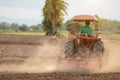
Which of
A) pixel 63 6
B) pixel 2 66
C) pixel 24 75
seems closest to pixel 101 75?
pixel 24 75

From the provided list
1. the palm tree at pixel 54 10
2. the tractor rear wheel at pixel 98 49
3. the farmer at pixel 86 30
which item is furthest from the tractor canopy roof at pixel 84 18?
the palm tree at pixel 54 10

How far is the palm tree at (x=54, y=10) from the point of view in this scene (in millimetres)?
67875

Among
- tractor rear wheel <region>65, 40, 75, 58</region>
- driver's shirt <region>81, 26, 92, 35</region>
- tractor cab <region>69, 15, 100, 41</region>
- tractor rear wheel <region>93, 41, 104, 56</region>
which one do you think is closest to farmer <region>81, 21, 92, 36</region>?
driver's shirt <region>81, 26, 92, 35</region>

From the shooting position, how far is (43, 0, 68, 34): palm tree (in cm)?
6788

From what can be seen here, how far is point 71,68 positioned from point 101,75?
6.56 ft

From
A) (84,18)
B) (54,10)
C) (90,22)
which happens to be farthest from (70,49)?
(54,10)

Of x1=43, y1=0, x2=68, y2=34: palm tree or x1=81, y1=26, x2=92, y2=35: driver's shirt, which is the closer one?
x1=81, y1=26, x2=92, y2=35: driver's shirt

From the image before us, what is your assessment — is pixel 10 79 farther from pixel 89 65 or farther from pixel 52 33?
pixel 52 33

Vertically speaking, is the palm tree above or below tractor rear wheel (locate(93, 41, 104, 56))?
above

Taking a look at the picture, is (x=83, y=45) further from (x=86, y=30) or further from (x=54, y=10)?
(x=54, y=10)

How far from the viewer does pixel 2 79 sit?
37.6 feet

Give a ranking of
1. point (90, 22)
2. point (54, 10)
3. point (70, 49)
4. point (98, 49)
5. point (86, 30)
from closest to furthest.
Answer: point (98, 49), point (70, 49), point (86, 30), point (90, 22), point (54, 10)

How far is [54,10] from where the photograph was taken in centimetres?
A: 6806

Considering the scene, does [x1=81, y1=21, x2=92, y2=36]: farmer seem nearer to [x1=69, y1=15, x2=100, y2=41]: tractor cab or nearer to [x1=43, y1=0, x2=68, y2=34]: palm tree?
[x1=69, y1=15, x2=100, y2=41]: tractor cab
